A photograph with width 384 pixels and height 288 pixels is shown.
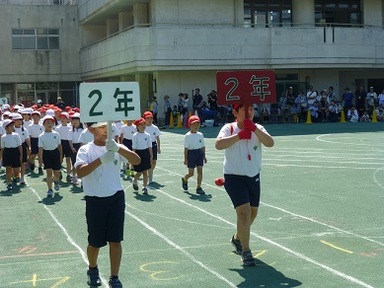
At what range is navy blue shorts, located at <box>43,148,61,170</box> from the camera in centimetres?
1638

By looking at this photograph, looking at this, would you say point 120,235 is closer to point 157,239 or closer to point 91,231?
point 91,231

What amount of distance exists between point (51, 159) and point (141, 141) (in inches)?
82.0

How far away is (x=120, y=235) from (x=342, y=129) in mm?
26409

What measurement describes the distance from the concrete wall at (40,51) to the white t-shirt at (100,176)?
45.6m

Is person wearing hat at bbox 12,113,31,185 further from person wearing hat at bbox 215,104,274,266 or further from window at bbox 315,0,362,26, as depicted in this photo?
window at bbox 315,0,362,26

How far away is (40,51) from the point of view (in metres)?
53.2

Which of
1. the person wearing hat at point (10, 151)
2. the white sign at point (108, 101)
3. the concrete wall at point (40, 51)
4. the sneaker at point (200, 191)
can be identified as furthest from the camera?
the concrete wall at point (40, 51)

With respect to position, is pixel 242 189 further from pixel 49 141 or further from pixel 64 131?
pixel 64 131

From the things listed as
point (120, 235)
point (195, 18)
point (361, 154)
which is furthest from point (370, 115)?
point (120, 235)

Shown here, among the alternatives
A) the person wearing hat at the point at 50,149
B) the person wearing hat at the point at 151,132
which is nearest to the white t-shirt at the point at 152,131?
the person wearing hat at the point at 151,132

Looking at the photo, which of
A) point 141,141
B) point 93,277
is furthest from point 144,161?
point 93,277

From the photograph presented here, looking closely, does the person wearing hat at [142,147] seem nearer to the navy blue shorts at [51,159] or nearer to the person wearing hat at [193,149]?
the person wearing hat at [193,149]

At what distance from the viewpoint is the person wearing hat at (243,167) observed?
9.18m

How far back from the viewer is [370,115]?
39.9 meters
